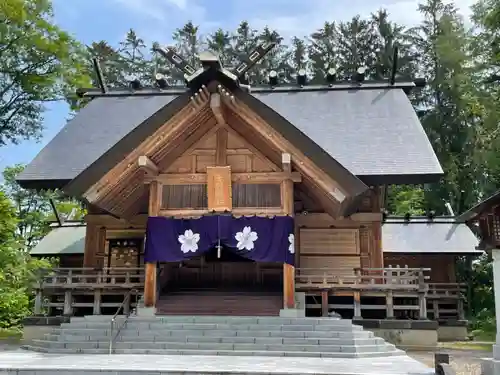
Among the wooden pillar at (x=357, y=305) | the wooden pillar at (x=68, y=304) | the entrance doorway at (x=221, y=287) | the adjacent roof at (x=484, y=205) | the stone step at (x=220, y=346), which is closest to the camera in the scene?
the adjacent roof at (x=484, y=205)

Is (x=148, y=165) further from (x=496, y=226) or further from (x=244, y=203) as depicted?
(x=496, y=226)

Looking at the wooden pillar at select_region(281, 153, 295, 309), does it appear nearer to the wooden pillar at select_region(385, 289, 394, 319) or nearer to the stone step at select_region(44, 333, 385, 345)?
the stone step at select_region(44, 333, 385, 345)

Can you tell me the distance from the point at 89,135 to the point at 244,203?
8.10 meters

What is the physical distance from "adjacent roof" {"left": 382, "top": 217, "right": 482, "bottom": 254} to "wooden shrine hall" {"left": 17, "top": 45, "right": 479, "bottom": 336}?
10 cm

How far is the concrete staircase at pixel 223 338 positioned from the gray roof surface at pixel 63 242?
791 cm

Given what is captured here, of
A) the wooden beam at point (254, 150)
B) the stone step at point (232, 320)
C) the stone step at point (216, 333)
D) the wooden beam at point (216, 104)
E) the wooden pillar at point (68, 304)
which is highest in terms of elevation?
the wooden beam at point (216, 104)

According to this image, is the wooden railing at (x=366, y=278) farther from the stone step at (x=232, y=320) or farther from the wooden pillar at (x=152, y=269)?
the wooden pillar at (x=152, y=269)

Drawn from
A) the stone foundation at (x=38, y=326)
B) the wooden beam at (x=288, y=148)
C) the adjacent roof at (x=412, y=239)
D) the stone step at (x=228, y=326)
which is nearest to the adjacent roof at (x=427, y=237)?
the adjacent roof at (x=412, y=239)

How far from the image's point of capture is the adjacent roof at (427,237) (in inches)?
733

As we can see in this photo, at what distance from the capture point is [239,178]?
13164mm

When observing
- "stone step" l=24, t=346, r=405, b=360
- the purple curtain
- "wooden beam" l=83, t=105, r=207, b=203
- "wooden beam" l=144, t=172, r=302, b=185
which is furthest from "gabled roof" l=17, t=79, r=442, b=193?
"stone step" l=24, t=346, r=405, b=360

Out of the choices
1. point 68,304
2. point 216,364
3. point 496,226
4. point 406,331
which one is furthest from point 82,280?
point 496,226

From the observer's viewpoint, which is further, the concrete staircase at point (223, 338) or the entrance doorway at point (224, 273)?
the entrance doorway at point (224, 273)

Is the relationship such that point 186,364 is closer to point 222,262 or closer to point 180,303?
point 180,303
